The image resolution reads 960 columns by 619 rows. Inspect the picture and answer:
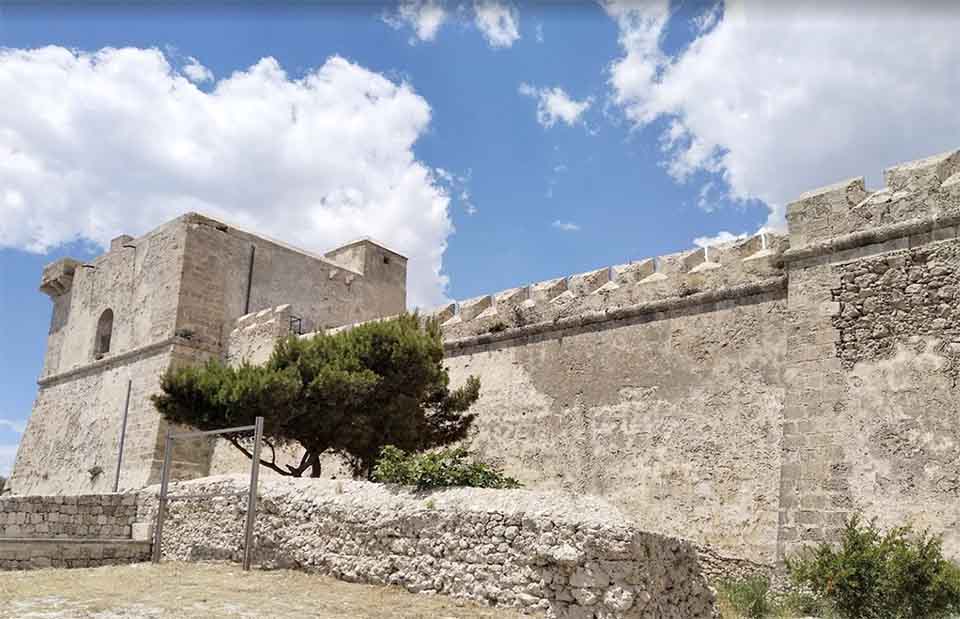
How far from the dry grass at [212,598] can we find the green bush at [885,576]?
2832mm

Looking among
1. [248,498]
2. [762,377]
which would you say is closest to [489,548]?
[248,498]

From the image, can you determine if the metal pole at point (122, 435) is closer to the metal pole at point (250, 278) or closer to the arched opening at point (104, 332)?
the arched opening at point (104, 332)

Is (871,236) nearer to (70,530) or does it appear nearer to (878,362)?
(878,362)

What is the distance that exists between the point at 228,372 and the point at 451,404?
9.95 ft

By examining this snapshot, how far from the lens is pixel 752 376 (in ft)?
31.5

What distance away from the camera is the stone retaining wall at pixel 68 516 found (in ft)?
32.1

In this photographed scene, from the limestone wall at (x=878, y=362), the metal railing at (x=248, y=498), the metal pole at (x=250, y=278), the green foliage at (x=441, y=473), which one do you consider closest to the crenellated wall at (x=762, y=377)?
the limestone wall at (x=878, y=362)

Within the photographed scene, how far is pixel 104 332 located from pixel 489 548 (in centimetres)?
1561

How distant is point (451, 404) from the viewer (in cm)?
1171

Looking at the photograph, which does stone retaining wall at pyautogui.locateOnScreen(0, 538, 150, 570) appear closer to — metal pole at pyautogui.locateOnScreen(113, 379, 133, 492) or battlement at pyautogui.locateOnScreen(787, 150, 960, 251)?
metal pole at pyautogui.locateOnScreen(113, 379, 133, 492)

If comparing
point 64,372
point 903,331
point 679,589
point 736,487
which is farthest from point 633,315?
point 64,372

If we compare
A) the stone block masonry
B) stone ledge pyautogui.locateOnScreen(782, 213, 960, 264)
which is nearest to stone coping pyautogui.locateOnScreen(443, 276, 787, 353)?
stone ledge pyautogui.locateOnScreen(782, 213, 960, 264)

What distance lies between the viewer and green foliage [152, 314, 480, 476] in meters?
10.8

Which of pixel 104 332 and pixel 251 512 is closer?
pixel 251 512
